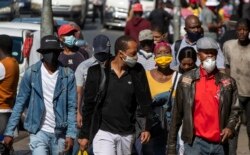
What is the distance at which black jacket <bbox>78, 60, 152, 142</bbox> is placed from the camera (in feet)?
26.5

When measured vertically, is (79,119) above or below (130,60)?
below

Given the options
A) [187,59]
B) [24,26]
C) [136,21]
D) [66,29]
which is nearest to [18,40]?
[24,26]

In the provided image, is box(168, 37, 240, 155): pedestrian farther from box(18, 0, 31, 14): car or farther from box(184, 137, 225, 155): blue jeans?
box(18, 0, 31, 14): car

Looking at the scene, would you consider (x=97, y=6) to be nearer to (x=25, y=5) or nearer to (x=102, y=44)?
(x=25, y=5)

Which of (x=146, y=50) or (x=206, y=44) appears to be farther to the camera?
(x=146, y=50)

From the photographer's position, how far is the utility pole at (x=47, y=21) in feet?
41.6

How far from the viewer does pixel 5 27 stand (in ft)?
49.1

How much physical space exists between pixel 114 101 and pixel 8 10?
48.0 ft

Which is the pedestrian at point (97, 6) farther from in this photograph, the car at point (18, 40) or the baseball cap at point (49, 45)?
the baseball cap at point (49, 45)

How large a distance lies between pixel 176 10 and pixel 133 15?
1920 mm

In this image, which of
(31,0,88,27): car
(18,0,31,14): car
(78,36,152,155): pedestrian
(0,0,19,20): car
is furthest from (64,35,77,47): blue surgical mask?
(18,0,31,14): car

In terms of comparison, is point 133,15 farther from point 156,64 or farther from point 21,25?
point 156,64

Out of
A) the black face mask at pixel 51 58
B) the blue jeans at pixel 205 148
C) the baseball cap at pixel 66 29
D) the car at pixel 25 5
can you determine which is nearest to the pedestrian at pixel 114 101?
the black face mask at pixel 51 58

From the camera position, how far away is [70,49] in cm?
1093
